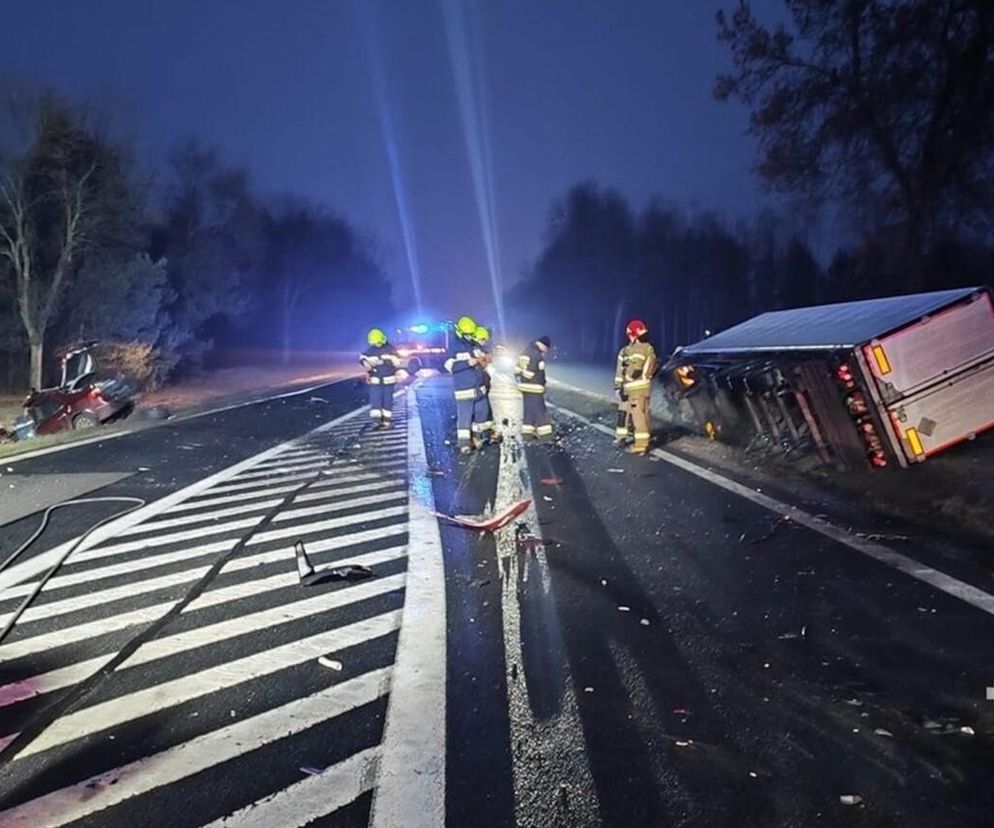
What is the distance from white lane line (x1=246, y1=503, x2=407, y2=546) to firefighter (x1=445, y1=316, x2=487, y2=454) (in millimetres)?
3959

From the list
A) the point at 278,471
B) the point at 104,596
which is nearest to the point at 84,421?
the point at 278,471

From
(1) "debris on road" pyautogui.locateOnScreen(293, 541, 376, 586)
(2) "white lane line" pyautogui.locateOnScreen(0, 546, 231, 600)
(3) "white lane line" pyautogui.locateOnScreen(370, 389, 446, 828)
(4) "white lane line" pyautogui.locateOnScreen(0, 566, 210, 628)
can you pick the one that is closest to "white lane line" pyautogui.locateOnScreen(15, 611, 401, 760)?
(3) "white lane line" pyautogui.locateOnScreen(370, 389, 446, 828)

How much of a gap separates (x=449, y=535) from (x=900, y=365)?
475cm

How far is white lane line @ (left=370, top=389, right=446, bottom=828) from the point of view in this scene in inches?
110

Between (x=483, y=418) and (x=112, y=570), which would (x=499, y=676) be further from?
(x=483, y=418)

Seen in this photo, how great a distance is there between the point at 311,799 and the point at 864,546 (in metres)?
4.77

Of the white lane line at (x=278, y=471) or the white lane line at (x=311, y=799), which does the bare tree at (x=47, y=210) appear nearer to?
the white lane line at (x=278, y=471)

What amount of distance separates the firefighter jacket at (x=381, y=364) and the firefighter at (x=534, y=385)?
2896 millimetres

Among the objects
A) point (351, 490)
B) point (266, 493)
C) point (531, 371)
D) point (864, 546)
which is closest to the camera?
point (864, 546)

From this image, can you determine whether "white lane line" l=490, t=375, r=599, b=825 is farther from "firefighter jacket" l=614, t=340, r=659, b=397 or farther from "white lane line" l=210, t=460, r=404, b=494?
"firefighter jacket" l=614, t=340, r=659, b=397

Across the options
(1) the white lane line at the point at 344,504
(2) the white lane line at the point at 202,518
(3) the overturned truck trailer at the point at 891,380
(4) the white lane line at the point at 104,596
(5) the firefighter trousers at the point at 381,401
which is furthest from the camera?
(5) the firefighter trousers at the point at 381,401

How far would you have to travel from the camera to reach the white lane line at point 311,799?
2.72 m

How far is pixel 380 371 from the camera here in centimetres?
1397

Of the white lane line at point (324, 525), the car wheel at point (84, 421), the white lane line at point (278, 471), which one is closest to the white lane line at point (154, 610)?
the white lane line at point (324, 525)
